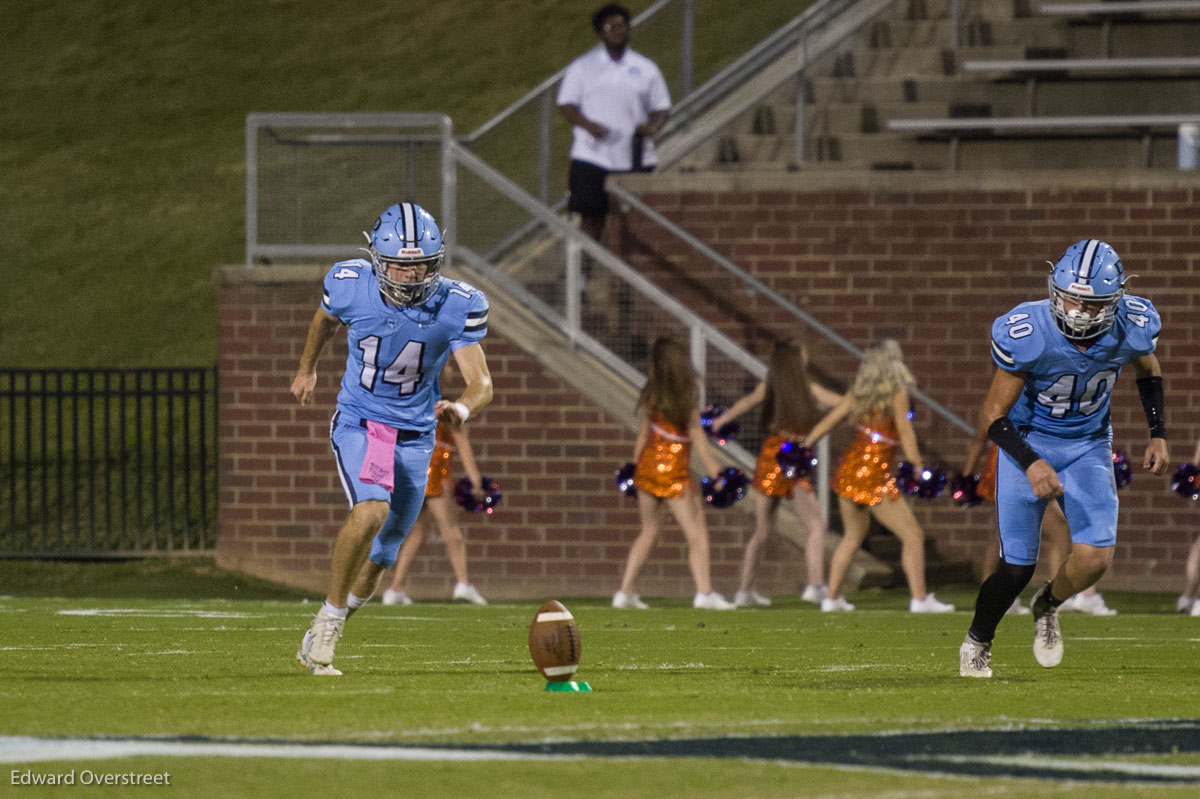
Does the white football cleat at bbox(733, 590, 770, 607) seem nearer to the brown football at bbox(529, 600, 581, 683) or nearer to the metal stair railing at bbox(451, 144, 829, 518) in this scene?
the metal stair railing at bbox(451, 144, 829, 518)

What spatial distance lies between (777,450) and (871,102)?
5.53 metres

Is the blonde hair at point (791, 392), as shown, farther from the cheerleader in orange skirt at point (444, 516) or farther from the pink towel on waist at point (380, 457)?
the pink towel on waist at point (380, 457)

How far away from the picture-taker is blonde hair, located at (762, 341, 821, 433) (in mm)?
15984

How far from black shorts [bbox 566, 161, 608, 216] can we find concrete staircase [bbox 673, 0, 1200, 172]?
1.11m

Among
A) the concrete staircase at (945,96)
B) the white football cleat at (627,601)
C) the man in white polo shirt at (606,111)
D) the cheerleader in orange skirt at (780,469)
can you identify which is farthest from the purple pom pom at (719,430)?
the concrete staircase at (945,96)

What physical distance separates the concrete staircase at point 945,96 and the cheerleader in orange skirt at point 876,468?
167 inches

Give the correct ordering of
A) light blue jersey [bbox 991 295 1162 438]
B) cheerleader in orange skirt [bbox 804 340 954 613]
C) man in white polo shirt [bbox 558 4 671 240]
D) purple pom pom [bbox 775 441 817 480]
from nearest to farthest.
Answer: light blue jersey [bbox 991 295 1162 438] → cheerleader in orange skirt [bbox 804 340 954 613] → purple pom pom [bbox 775 441 817 480] → man in white polo shirt [bbox 558 4 671 240]

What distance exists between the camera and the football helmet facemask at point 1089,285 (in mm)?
9016

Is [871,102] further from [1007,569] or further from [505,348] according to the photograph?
[1007,569]

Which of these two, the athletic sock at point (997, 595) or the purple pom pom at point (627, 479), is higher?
the athletic sock at point (997, 595)

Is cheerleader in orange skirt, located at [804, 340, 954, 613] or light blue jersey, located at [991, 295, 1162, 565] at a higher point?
light blue jersey, located at [991, 295, 1162, 565]

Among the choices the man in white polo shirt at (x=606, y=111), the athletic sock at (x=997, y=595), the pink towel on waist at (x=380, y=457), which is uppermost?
the man in white polo shirt at (x=606, y=111)

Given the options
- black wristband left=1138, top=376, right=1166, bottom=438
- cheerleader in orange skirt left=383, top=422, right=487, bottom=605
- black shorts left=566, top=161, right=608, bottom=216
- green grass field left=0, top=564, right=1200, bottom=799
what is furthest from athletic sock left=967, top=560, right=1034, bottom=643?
black shorts left=566, top=161, right=608, bottom=216

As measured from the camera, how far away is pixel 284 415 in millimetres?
17938
